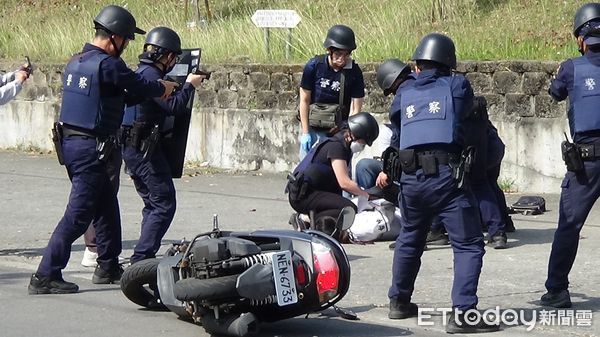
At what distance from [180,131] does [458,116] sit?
8.78ft

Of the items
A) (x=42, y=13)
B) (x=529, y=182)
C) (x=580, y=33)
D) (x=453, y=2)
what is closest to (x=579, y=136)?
(x=580, y=33)

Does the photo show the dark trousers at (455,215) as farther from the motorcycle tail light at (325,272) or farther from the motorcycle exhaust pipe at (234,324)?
the motorcycle exhaust pipe at (234,324)

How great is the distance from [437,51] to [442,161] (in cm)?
67

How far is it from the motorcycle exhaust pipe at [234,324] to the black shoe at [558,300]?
2055mm

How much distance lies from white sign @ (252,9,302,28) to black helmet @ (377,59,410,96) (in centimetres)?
567

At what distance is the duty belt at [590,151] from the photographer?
7762mm

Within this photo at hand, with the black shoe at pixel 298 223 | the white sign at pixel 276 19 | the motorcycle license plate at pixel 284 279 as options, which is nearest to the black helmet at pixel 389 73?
the black shoe at pixel 298 223

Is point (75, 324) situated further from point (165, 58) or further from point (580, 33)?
point (580, 33)

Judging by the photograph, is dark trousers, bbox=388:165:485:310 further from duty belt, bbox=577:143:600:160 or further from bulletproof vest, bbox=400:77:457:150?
duty belt, bbox=577:143:600:160

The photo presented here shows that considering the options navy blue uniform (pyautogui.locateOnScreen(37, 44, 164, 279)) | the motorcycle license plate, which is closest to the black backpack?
navy blue uniform (pyautogui.locateOnScreen(37, 44, 164, 279))

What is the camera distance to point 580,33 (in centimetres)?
795

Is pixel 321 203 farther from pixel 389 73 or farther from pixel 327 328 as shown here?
pixel 327 328

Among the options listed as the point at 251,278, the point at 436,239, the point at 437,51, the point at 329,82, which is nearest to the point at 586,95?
the point at 437,51

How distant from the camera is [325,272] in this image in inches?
280
